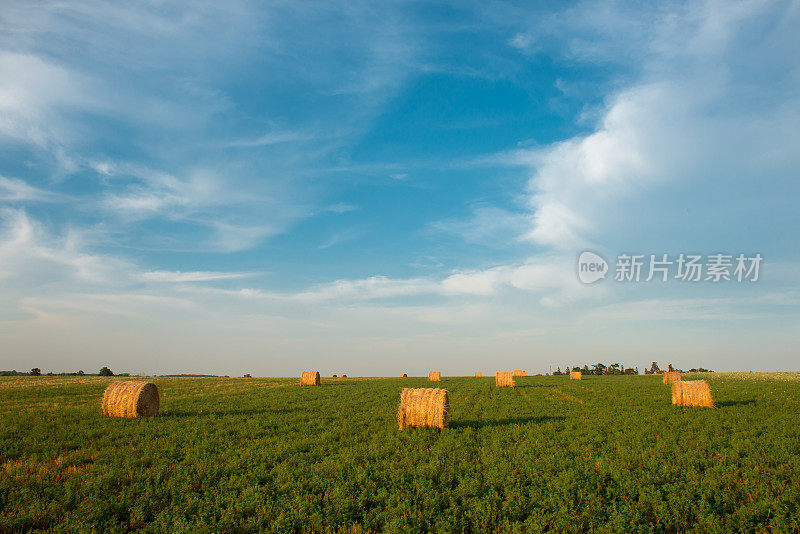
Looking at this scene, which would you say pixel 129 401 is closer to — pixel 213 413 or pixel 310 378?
pixel 213 413

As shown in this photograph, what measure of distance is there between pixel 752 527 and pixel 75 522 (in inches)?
460

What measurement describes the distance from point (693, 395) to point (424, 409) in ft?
46.6

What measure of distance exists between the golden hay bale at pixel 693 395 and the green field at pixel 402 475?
3.72m

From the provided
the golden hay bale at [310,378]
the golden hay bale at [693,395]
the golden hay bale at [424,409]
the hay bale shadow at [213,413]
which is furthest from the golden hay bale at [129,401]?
the golden hay bale at [693,395]

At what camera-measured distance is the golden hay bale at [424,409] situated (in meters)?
15.7

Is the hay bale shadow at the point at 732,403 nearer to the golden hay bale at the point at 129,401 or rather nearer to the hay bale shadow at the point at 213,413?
the hay bale shadow at the point at 213,413

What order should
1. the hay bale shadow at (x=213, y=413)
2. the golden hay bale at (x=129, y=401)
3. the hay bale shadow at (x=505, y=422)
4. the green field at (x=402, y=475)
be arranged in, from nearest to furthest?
the green field at (x=402, y=475) < the hay bale shadow at (x=505, y=422) < the golden hay bale at (x=129, y=401) < the hay bale shadow at (x=213, y=413)

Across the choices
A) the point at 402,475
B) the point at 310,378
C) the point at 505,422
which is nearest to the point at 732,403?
the point at 505,422

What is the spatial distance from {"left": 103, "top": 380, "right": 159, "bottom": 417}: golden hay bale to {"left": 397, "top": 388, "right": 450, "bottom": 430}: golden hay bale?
36.9 feet

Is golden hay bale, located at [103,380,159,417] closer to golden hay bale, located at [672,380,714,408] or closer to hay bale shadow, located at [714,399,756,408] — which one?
golden hay bale, located at [672,380,714,408]

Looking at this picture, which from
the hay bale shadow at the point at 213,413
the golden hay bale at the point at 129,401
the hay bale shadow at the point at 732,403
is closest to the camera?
the golden hay bale at the point at 129,401

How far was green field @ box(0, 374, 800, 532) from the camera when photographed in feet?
26.5

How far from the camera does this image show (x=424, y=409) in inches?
621

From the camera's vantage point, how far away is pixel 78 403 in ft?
79.0
